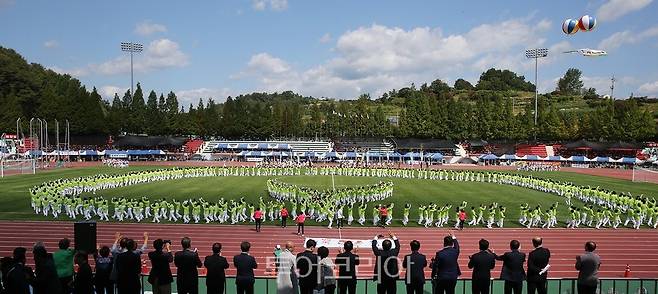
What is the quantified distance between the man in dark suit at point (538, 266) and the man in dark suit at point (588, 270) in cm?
50

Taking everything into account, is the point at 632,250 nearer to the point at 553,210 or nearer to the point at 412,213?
the point at 553,210

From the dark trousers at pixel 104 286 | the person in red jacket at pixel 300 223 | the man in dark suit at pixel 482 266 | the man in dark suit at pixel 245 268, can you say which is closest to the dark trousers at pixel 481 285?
the man in dark suit at pixel 482 266

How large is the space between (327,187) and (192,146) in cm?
5499

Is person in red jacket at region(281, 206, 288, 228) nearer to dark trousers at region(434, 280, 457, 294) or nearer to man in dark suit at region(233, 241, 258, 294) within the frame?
man in dark suit at region(233, 241, 258, 294)

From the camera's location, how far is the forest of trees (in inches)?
3083

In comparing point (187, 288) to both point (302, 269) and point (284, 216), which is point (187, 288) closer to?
point (302, 269)

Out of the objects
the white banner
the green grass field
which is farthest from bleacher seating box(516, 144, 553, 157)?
the white banner

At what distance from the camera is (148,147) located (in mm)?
80625

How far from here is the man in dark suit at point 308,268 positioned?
796cm

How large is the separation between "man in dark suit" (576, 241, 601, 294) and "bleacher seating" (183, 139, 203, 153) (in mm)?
81127

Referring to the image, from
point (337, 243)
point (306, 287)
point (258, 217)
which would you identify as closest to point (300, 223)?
point (258, 217)

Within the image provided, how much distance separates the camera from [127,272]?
25.9ft

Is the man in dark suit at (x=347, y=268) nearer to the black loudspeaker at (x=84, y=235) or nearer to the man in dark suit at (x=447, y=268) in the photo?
the man in dark suit at (x=447, y=268)

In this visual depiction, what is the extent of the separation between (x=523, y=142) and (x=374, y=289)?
79.1 metres
